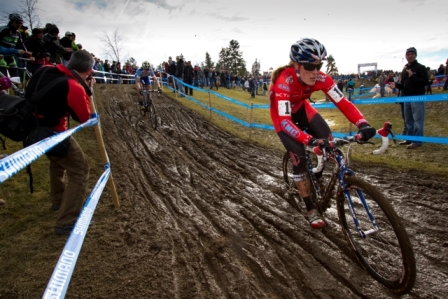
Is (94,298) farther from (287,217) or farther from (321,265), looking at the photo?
(287,217)

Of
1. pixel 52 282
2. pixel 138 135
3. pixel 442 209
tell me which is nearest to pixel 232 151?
pixel 138 135

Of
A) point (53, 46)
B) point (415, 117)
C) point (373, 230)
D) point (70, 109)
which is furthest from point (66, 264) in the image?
point (53, 46)

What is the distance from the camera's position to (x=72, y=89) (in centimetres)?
351

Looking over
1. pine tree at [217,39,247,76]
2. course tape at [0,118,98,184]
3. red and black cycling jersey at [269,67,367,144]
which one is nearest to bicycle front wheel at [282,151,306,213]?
red and black cycling jersey at [269,67,367,144]

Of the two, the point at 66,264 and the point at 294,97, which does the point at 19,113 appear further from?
the point at 294,97

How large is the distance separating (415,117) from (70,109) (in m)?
8.20

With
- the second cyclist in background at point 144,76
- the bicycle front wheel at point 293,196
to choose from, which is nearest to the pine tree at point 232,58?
the second cyclist in background at point 144,76

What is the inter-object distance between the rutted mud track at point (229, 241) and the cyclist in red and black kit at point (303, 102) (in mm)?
765

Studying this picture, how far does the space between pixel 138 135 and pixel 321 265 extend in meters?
8.28

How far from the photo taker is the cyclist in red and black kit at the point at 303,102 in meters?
3.60

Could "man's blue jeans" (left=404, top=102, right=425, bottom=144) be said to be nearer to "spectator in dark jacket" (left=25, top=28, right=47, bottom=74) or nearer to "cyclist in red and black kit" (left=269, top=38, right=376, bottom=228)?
"cyclist in red and black kit" (left=269, top=38, right=376, bottom=228)

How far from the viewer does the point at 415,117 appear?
24.3ft

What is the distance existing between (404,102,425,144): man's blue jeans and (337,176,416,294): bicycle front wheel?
5.07 meters

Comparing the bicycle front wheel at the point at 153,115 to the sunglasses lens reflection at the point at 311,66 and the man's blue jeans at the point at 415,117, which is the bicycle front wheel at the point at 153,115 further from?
the man's blue jeans at the point at 415,117
